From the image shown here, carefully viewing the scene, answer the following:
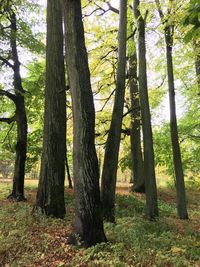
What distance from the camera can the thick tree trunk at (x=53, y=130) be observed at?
8.88 meters

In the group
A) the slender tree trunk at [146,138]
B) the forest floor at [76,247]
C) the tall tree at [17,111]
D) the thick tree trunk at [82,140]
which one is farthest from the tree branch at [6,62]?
the thick tree trunk at [82,140]

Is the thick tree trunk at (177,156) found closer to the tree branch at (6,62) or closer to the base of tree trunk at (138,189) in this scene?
the base of tree trunk at (138,189)

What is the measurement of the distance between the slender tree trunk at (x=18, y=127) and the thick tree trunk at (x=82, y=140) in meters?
7.00

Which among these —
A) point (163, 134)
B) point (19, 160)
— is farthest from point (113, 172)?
point (163, 134)

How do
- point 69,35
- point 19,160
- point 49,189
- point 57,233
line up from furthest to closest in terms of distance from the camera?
point 19,160, point 49,189, point 57,233, point 69,35

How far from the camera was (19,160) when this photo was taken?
13.1m

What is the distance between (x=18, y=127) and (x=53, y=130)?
4.59 metres

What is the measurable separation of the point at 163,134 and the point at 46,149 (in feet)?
45.7

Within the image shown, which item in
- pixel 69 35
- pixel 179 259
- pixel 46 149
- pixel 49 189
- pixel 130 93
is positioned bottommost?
pixel 179 259

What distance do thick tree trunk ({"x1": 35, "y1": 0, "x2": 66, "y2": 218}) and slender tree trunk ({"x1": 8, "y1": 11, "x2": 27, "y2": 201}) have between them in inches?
151

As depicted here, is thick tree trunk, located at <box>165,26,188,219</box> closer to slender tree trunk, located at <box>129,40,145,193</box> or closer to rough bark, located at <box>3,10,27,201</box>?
slender tree trunk, located at <box>129,40,145,193</box>

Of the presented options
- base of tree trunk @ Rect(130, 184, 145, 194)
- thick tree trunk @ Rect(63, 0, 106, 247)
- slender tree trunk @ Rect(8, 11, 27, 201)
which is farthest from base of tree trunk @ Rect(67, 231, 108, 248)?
base of tree trunk @ Rect(130, 184, 145, 194)

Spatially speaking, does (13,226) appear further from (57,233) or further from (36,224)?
(57,233)

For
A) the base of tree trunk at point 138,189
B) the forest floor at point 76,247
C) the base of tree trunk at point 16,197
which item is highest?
the base of tree trunk at point 138,189
